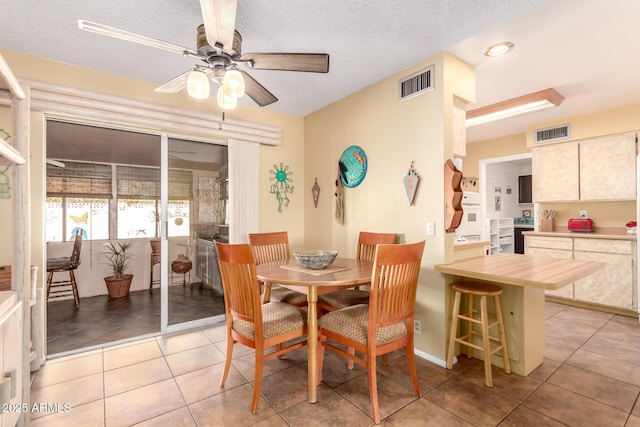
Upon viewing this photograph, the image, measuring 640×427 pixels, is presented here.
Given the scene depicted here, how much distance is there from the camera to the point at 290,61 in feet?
6.27

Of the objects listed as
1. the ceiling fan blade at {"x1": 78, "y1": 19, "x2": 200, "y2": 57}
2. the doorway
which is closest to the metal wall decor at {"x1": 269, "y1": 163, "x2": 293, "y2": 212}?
the doorway

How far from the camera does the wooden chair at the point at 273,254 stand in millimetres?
2736

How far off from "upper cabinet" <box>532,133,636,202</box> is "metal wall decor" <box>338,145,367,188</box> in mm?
3080

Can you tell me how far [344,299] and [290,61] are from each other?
188cm

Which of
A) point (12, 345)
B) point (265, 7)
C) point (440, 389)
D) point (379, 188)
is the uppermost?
point (265, 7)

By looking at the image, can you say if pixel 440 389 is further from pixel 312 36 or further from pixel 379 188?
pixel 312 36

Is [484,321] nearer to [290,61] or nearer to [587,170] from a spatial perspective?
[290,61]

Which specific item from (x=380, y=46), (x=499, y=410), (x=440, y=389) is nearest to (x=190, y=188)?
(x=380, y=46)

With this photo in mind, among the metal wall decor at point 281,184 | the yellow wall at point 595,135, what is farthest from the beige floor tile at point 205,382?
the yellow wall at point 595,135

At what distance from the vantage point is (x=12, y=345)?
4.69ft

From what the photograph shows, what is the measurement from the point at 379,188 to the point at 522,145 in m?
3.36

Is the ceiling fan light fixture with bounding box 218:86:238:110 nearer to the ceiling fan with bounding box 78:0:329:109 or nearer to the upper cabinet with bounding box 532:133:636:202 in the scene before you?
the ceiling fan with bounding box 78:0:329:109

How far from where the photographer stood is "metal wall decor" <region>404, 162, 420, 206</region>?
2699 millimetres

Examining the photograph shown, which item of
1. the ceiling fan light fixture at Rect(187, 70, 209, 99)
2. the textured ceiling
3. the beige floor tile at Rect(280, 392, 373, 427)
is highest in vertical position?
the textured ceiling
